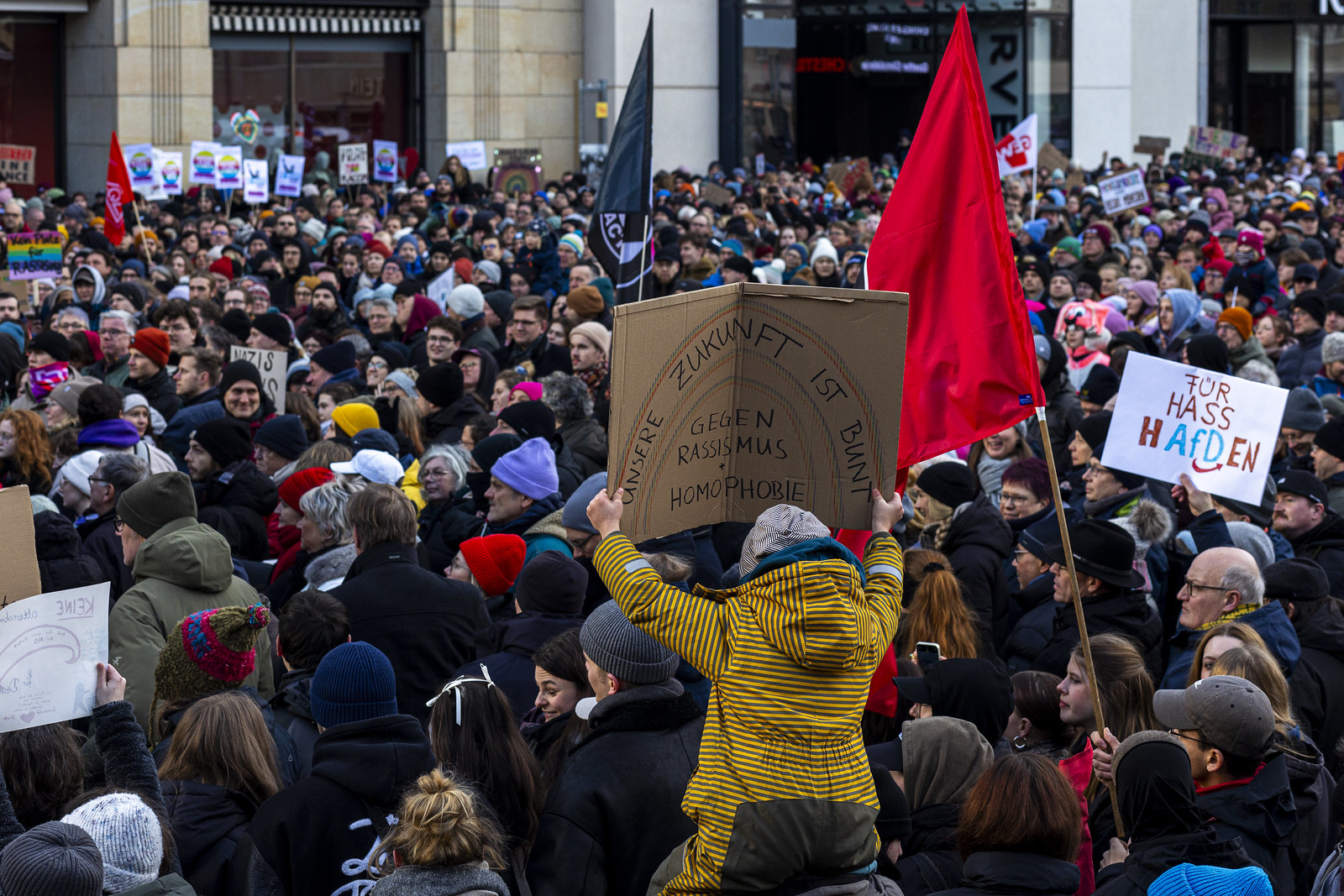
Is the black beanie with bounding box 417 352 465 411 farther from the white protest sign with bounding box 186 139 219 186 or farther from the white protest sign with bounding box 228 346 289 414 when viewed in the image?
the white protest sign with bounding box 186 139 219 186

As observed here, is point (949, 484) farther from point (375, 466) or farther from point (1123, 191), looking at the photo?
point (1123, 191)

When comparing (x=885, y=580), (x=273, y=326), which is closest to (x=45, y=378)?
(x=273, y=326)

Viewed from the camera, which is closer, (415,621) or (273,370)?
(415,621)

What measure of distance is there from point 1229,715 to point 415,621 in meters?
2.68

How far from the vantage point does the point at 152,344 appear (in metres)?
9.12

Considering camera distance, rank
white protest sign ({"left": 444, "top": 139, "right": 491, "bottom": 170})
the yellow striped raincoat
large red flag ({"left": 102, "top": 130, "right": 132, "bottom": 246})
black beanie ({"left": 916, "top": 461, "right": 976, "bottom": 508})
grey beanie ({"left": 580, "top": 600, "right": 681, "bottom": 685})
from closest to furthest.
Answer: the yellow striped raincoat < grey beanie ({"left": 580, "top": 600, "right": 681, "bottom": 685}) < black beanie ({"left": 916, "top": 461, "right": 976, "bottom": 508}) < large red flag ({"left": 102, "top": 130, "right": 132, "bottom": 246}) < white protest sign ({"left": 444, "top": 139, "right": 491, "bottom": 170})

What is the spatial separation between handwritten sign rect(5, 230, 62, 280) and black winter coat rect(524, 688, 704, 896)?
34.8 feet

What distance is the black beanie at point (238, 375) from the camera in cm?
846

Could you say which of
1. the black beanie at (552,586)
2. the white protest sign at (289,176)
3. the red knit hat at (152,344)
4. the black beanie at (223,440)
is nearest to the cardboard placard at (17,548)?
the black beanie at (552,586)

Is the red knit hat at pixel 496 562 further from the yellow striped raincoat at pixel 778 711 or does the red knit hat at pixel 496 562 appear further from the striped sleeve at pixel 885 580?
the yellow striped raincoat at pixel 778 711

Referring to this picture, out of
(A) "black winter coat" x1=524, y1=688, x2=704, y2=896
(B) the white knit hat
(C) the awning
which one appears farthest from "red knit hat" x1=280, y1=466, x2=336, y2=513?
(C) the awning

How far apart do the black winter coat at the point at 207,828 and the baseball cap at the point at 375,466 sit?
118 inches

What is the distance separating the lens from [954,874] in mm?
3734

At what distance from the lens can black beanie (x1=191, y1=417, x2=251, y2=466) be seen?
7273 millimetres
